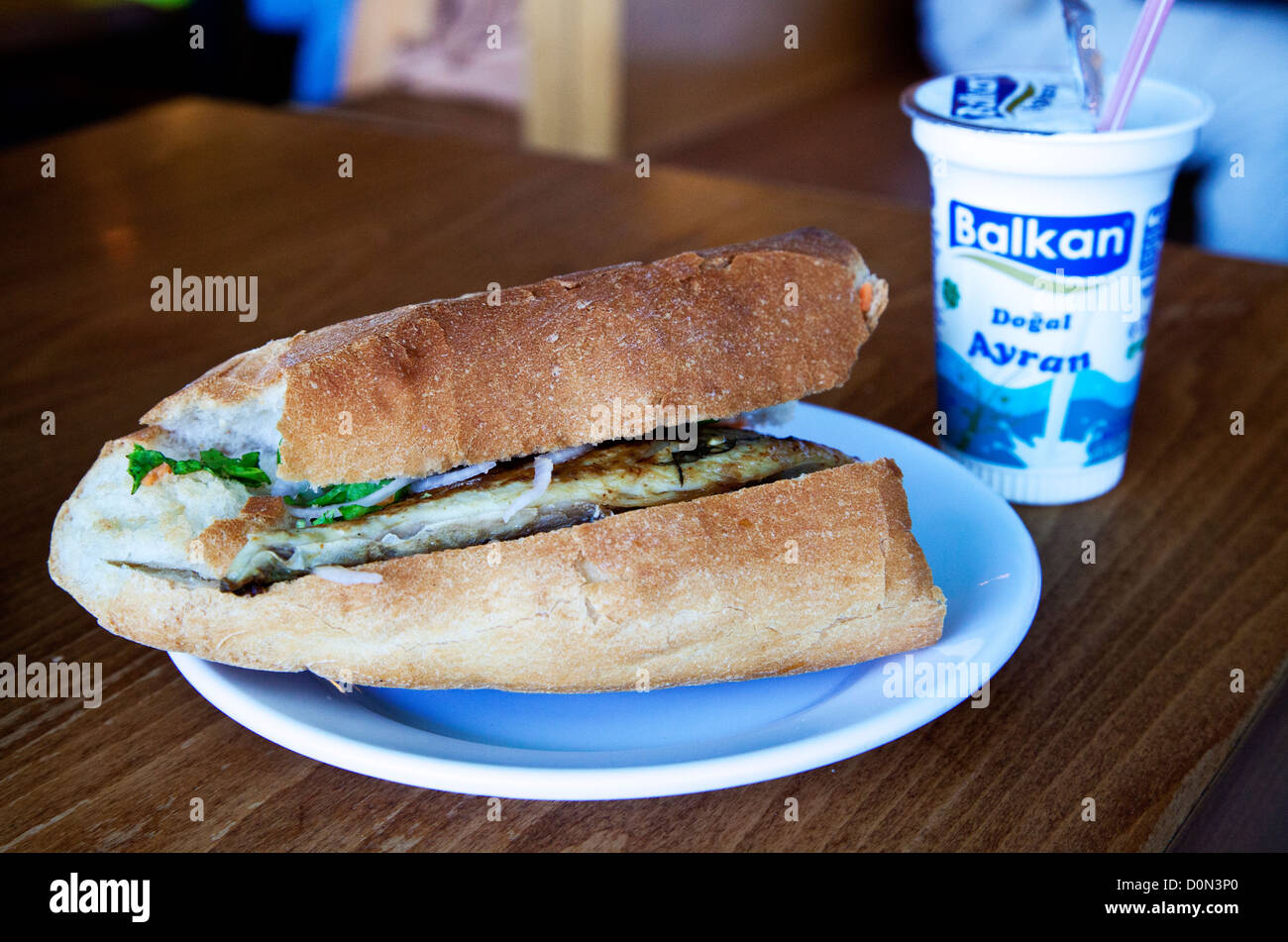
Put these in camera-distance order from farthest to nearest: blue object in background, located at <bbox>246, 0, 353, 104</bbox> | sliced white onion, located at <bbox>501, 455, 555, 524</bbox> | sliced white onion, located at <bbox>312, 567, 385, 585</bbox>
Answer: blue object in background, located at <bbox>246, 0, 353, 104</bbox>, sliced white onion, located at <bbox>501, 455, 555, 524</bbox>, sliced white onion, located at <bbox>312, 567, 385, 585</bbox>

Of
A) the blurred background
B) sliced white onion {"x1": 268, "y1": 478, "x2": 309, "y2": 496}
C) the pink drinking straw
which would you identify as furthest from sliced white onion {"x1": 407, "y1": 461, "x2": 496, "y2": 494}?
the blurred background

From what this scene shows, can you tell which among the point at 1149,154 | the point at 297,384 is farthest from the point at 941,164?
the point at 297,384

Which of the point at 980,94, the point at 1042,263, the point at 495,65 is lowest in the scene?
the point at 495,65

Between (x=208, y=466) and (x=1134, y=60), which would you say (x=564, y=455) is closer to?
(x=208, y=466)

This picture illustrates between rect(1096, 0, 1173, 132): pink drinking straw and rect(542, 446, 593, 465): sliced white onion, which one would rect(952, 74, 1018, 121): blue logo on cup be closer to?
rect(1096, 0, 1173, 132): pink drinking straw

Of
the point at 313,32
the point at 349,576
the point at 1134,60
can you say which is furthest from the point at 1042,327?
the point at 313,32
